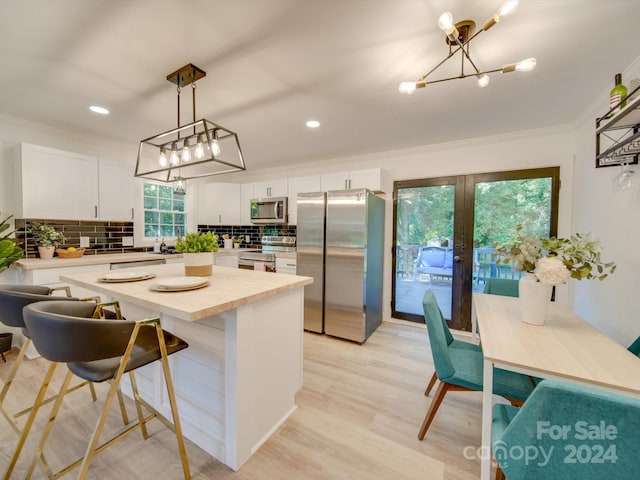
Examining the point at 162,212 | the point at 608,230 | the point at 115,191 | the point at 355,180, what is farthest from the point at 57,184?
the point at 608,230

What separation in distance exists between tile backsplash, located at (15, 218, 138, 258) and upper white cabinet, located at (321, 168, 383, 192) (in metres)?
2.98

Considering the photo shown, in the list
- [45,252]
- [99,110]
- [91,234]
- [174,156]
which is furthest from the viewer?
[91,234]

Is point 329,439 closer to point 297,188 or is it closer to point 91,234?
point 297,188

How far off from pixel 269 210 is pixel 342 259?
1790mm

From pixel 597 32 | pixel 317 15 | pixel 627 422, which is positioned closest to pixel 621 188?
pixel 597 32

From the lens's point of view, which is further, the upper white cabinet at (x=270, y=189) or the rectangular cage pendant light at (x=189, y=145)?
the upper white cabinet at (x=270, y=189)

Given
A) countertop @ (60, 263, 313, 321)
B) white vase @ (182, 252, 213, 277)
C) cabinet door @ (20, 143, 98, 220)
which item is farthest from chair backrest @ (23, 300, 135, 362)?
cabinet door @ (20, 143, 98, 220)

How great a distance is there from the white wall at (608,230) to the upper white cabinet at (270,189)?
363 cm

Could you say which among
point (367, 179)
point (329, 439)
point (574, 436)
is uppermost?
point (367, 179)

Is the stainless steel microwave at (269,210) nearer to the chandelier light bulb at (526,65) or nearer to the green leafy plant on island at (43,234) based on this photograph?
the green leafy plant on island at (43,234)

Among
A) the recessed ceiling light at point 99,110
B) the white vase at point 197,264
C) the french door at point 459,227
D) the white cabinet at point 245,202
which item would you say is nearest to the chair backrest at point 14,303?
the white vase at point 197,264

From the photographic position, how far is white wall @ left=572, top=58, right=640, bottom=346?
171cm

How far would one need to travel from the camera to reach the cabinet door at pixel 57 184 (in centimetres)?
271

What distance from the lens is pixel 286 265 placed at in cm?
380
